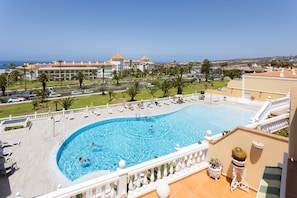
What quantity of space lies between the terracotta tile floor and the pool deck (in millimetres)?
4694

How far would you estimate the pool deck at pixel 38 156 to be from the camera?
7.06m

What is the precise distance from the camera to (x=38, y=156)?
9.44m

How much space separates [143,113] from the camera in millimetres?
18875

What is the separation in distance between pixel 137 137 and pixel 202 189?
10.1 meters

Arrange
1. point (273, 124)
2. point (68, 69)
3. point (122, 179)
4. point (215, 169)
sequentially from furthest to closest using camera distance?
point (68, 69)
point (273, 124)
point (215, 169)
point (122, 179)

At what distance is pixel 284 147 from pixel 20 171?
10.3 m

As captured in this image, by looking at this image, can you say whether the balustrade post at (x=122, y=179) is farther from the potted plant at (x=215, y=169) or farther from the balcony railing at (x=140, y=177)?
the potted plant at (x=215, y=169)

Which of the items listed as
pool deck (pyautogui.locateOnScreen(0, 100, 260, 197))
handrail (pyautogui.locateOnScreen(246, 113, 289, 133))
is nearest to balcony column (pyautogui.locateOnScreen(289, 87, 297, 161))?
handrail (pyautogui.locateOnScreen(246, 113, 289, 133))

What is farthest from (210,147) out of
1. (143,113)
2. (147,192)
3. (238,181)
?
(143,113)

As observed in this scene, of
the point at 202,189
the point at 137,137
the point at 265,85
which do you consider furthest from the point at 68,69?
the point at 202,189

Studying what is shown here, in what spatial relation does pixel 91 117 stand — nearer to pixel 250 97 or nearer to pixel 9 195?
pixel 9 195

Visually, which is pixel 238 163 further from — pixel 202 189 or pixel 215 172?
pixel 202 189

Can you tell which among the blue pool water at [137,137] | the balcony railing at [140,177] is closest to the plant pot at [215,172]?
the balcony railing at [140,177]

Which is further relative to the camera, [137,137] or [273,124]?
[137,137]
